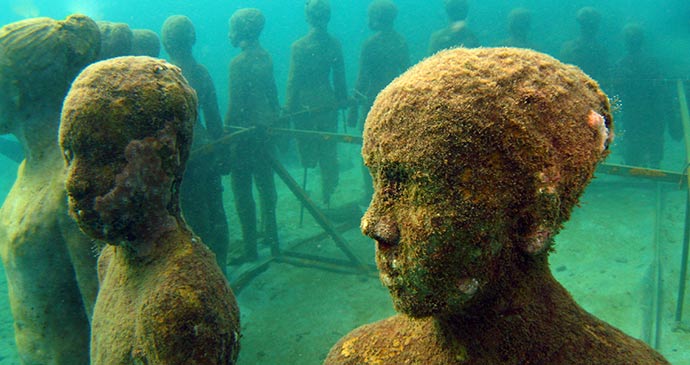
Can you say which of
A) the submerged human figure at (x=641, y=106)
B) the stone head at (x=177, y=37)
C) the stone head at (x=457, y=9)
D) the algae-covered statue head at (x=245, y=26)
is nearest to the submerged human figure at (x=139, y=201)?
the stone head at (x=177, y=37)

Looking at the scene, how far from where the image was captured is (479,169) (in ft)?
3.51

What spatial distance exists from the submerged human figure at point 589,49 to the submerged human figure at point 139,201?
35.7ft

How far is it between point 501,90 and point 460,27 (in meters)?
9.75

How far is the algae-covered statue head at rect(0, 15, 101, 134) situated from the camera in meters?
2.81

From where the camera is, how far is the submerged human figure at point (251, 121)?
7.05 meters

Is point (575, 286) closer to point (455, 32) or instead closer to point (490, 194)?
point (490, 194)

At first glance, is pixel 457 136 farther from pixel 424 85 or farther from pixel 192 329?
pixel 192 329

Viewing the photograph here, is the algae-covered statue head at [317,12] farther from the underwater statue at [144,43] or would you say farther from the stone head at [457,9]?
the underwater statue at [144,43]

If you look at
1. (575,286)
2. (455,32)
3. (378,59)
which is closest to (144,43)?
(378,59)

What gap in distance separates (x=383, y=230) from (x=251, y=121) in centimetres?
699

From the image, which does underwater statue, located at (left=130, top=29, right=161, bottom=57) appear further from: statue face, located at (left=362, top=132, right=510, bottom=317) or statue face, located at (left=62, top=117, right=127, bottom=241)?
statue face, located at (left=362, top=132, right=510, bottom=317)

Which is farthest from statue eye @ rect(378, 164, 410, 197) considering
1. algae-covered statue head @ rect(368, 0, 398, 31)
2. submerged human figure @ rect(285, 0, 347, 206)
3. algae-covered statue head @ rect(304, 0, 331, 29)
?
algae-covered statue head @ rect(368, 0, 398, 31)

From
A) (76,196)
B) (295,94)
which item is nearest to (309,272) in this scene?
(295,94)

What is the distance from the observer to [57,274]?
285 centimetres
